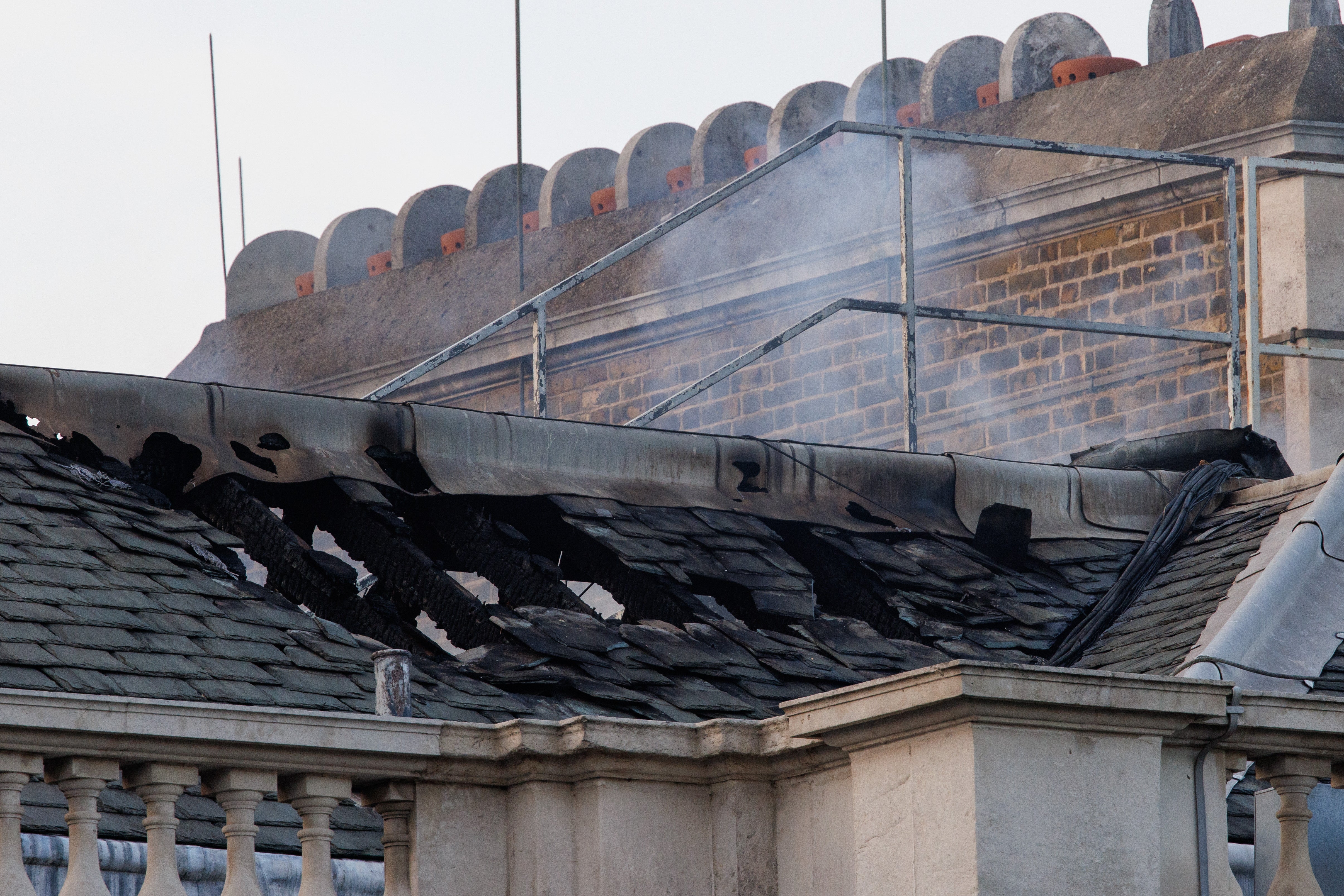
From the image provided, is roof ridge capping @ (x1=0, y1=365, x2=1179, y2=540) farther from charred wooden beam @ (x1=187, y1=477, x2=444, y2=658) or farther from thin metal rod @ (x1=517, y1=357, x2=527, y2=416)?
thin metal rod @ (x1=517, y1=357, x2=527, y2=416)

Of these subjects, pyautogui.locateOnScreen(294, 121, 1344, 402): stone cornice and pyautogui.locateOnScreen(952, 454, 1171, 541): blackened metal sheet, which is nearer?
pyautogui.locateOnScreen(952, 454, 1171, 541): blackened metal sheet

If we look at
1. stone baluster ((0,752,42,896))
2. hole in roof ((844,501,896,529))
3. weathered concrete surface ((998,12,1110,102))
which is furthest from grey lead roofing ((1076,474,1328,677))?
weathered concrete surface ((998,12,1110,102))

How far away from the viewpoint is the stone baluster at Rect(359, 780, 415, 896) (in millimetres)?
5348

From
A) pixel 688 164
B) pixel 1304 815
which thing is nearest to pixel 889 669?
pixel 1304 815

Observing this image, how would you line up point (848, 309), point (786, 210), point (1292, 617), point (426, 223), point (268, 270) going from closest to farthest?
point (1292, 617)
point (848, 309)
point (786, 210)
point (426, 223)
point (268, 270)

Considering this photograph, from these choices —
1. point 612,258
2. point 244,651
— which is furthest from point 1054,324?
point 244,651

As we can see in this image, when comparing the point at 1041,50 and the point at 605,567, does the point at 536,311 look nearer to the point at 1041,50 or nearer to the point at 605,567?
the point at 605,567

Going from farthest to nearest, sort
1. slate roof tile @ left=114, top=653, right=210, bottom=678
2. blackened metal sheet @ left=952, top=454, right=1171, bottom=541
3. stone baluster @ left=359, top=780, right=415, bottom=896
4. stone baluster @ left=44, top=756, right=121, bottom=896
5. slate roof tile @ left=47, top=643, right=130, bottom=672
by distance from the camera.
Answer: blackened metal sheet @ left=952, top=454, right=1171, bottom=541
slate roof tile @ left=114, top=653, right=210, bottom=678
slate roof tile @ left=47, top=643, right=130, bottom=672
stone baluster @ left=359, top=780, right=415, bottom=896
stone baluster @ left=44, top=756, right=121, bottom=896

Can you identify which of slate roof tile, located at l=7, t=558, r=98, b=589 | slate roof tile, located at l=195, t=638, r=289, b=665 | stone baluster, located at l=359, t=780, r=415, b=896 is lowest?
stone baluster, located at l=359, t=780, r=415, b=896

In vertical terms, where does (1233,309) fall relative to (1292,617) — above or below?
above

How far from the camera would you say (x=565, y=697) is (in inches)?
301

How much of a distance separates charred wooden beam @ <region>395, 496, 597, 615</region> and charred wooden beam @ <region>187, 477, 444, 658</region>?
58 cm

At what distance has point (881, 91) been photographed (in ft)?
63.3

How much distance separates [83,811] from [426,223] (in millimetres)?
17959
